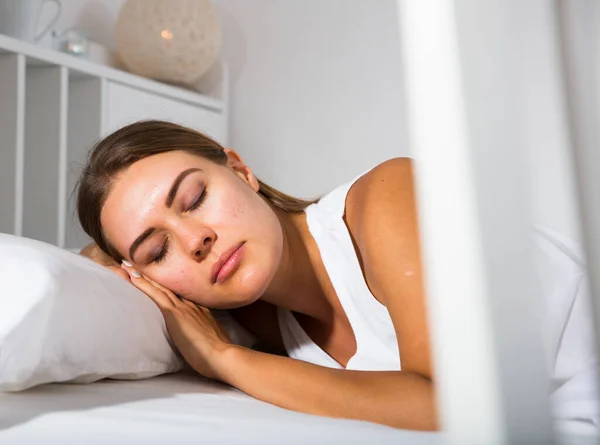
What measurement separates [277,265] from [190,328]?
17cm

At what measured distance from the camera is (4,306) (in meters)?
0.85

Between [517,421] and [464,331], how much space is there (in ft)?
0.16

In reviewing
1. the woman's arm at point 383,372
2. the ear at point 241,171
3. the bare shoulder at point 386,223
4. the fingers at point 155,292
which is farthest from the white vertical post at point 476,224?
the ear at point 241,171

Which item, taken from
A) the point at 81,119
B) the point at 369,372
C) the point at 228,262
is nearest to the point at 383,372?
the point at 369,372

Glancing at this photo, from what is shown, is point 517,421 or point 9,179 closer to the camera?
point 517,421

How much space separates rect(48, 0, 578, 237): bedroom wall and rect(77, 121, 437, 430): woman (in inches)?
41.8

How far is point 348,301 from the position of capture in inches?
47.3

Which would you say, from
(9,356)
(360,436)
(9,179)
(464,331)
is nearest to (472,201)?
(464,331)

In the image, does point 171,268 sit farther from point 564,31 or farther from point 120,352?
point 564,31

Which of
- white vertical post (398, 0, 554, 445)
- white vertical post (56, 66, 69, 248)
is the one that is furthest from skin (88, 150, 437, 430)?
white vertical post (56, 66, 69, 248)

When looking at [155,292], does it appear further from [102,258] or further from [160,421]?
[160,421]

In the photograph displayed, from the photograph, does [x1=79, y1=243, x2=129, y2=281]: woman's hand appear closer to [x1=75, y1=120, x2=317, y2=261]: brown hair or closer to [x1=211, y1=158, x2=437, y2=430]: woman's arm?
[x1=75, y1=120, x2=317, y2=261]: brown hair

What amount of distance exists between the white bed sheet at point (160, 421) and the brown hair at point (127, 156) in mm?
408

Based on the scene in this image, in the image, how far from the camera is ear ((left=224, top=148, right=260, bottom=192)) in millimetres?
1330
